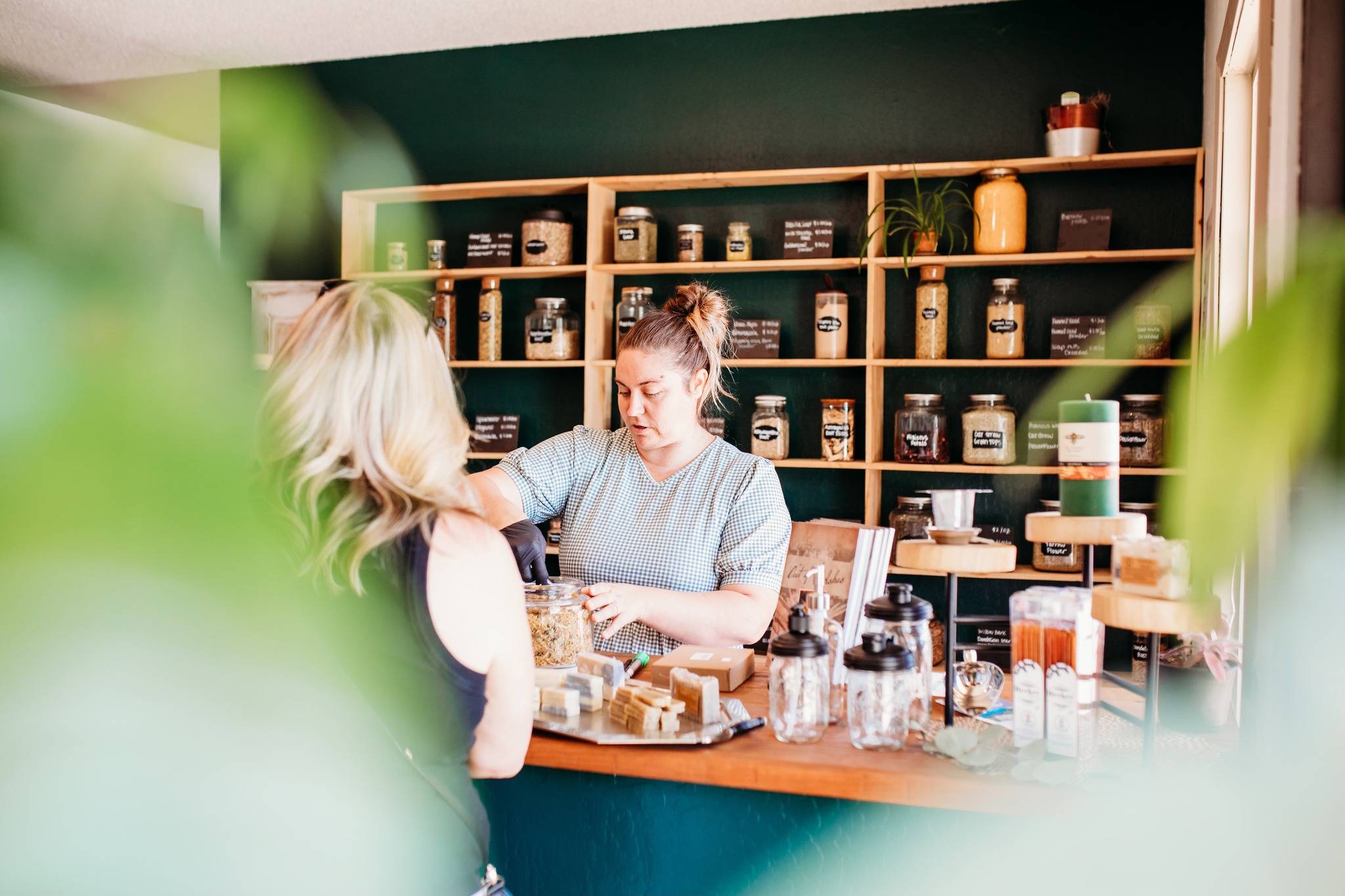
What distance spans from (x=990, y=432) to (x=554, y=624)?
211 cm

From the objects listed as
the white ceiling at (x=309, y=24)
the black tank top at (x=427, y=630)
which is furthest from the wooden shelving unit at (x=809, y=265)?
the black tank top at (x=427, y=630)

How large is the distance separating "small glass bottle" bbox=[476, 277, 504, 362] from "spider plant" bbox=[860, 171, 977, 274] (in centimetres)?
134

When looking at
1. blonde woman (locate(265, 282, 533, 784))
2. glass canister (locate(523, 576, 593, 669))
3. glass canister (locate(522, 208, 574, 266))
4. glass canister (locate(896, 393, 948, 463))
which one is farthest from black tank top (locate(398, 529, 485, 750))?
glass canister (locate(522, 208, 574, 266))

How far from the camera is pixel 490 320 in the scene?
158 inches

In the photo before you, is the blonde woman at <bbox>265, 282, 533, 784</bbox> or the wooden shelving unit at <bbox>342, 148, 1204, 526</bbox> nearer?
the blonde woman at <bbox>265, 282, 533, 784</bbox>

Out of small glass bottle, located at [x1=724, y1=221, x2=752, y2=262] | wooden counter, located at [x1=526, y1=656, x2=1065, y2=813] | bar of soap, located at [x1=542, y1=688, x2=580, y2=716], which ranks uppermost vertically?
small glass bottle, located at [x1=724, y1=221, x2=752, y2=262]

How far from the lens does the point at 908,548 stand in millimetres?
1497

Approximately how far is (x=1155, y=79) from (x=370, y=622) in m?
3.49


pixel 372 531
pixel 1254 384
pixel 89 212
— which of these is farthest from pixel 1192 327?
pixel 89 212

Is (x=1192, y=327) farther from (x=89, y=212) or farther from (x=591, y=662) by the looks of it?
(x=89, y=212)

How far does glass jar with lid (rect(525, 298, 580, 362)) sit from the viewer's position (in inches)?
152

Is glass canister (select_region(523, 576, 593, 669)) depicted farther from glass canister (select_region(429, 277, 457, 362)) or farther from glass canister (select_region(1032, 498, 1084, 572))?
glass canister (select_region(429, 277, 457, 362))

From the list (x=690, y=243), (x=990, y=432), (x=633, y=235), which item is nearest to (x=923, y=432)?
(x=990, y=432)

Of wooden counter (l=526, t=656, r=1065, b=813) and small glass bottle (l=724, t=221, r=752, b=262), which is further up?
small glass bottle (l=724, t=221, r=752, b=262)
